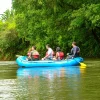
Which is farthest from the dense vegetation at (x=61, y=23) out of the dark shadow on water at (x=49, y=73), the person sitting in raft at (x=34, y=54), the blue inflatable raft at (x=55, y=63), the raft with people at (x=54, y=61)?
the dark shadow on water at (x=49, y=73)

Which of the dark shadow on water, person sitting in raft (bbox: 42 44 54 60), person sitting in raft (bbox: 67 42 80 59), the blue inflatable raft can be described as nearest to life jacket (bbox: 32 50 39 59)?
person sitting in raft (bbox: 42 44 54 60)

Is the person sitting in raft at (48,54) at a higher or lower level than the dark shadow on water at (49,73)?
higher

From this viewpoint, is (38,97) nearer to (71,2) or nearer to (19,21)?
(71,2)

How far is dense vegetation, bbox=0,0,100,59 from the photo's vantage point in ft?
112

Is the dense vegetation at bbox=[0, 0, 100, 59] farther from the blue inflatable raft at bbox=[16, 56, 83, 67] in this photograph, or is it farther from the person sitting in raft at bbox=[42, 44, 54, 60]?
the blue inflatable raft at bbox=[16, 56, 83, 67]

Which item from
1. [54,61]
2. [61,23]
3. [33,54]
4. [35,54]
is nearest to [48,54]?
[35,54]

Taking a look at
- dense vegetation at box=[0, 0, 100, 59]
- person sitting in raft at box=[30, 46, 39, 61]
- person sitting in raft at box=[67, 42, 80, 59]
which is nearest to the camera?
person sitting in raft at box=[67, 42, 80, 59]

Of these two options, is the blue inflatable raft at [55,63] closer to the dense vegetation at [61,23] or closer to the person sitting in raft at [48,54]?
the person sitting in raft at [48,54]

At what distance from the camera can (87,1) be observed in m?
35.1

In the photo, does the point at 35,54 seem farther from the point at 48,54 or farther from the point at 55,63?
the point at 55,63

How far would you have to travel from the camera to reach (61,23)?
38.2 meters

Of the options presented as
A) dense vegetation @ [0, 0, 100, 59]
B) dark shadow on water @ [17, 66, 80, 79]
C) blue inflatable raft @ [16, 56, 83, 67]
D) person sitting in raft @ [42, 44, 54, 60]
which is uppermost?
dense vegetation @ [0, 0, 100, 59]

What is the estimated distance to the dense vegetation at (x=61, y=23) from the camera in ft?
112

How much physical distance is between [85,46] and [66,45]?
79.7 inches
